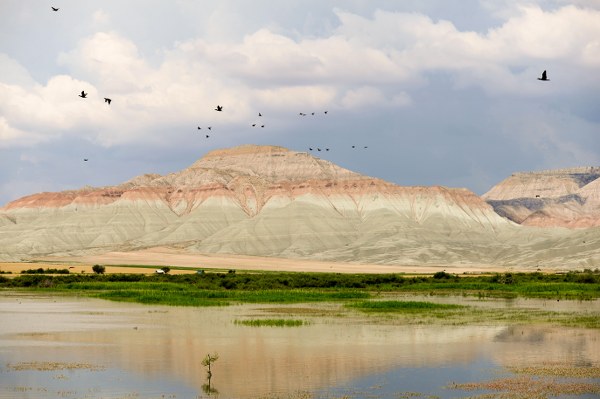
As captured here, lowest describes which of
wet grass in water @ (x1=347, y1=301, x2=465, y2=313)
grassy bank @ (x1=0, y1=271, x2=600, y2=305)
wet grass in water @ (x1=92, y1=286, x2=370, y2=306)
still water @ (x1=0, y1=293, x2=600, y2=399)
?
still water @ (x1=0, y1=293, x2=600, y2=399)

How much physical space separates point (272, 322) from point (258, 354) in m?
11.8

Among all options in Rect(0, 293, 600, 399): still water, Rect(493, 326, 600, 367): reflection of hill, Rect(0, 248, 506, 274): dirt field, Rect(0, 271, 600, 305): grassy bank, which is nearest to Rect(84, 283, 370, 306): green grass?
Rect(0, 271, 600, 305): grassy bank

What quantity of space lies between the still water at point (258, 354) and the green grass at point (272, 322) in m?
0.63

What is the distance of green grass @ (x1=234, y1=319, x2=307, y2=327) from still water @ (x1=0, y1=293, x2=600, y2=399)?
63cm

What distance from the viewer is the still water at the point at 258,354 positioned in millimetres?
30484

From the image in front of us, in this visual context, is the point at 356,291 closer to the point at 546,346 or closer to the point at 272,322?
the point at 272,322

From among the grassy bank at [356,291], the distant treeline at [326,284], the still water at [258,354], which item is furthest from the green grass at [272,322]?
the distant treeline at [326,284]

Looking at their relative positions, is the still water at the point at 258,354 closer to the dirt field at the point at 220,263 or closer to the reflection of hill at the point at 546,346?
the reflection of hill at the point at 546,346

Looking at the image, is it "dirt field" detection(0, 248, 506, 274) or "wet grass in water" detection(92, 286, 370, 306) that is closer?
"wet grass in water" detection(92, 286, 370, 306)

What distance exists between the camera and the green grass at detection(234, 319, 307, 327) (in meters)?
48.3

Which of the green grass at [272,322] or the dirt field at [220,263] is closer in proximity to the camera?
the green grass at [272,322]

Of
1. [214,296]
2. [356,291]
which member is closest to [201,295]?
[214,296]

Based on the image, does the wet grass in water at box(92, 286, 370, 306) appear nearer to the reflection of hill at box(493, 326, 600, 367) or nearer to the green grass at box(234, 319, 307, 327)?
the green grass at box(234, 319, 307, 327)

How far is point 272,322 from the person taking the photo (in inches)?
1949
